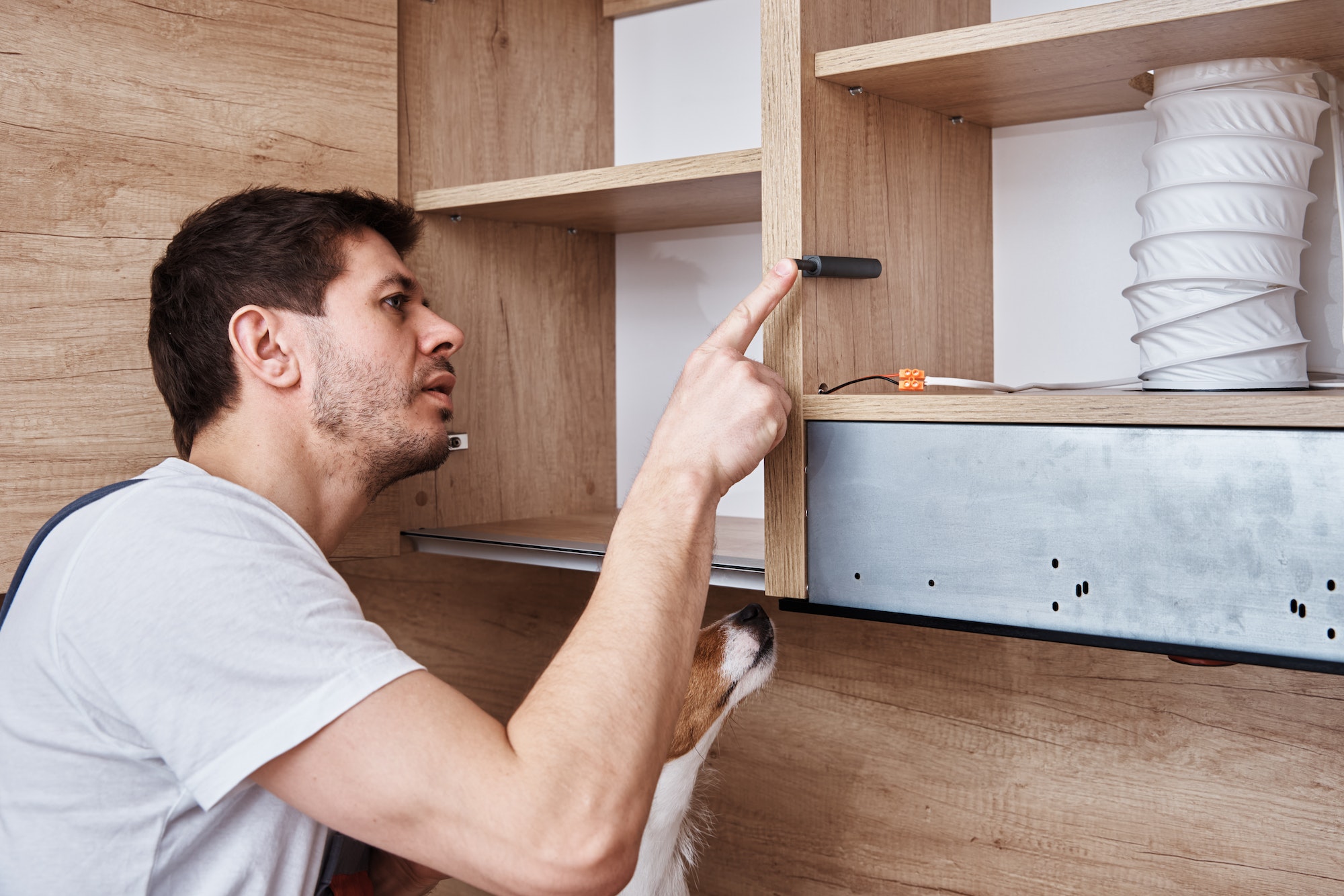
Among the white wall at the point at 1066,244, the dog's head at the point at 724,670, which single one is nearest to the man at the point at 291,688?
the dog's head at the point at 724,670

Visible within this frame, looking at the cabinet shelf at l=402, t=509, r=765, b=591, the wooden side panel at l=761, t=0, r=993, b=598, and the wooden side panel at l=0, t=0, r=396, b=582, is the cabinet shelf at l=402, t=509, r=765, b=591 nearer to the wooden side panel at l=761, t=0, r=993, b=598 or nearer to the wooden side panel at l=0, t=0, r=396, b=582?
the wooden side panel at l=761, t=0, r=993, b=598

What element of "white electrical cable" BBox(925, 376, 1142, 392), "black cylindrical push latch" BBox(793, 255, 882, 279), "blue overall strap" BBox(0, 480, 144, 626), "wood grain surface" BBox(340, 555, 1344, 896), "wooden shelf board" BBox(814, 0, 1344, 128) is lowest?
"wood grain surface" BBox(340, 555, 1344, 896)

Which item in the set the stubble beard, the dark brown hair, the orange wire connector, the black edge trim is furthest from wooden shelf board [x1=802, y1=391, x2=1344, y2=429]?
the dark brown hair

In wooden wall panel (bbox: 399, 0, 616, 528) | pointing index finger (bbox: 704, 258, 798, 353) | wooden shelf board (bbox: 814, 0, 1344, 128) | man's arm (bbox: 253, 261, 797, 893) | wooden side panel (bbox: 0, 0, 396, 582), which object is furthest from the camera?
wooden wall panel (bbox: 399, 0, 616, 528)

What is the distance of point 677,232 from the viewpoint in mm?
1503

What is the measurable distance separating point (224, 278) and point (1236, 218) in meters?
0.90

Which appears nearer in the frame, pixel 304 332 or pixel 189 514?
pixel 189 514

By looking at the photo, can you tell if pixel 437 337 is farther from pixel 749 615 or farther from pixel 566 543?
pixel 749 615

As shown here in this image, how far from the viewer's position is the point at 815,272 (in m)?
0.95

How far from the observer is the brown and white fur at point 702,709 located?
1115 millimetres

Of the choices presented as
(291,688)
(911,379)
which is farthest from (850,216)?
(291,688)

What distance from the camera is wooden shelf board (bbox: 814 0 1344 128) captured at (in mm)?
808

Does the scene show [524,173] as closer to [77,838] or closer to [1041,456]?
[1041,456]

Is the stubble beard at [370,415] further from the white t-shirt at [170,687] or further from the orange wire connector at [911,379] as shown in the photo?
the orange wire connector at [911,379]
